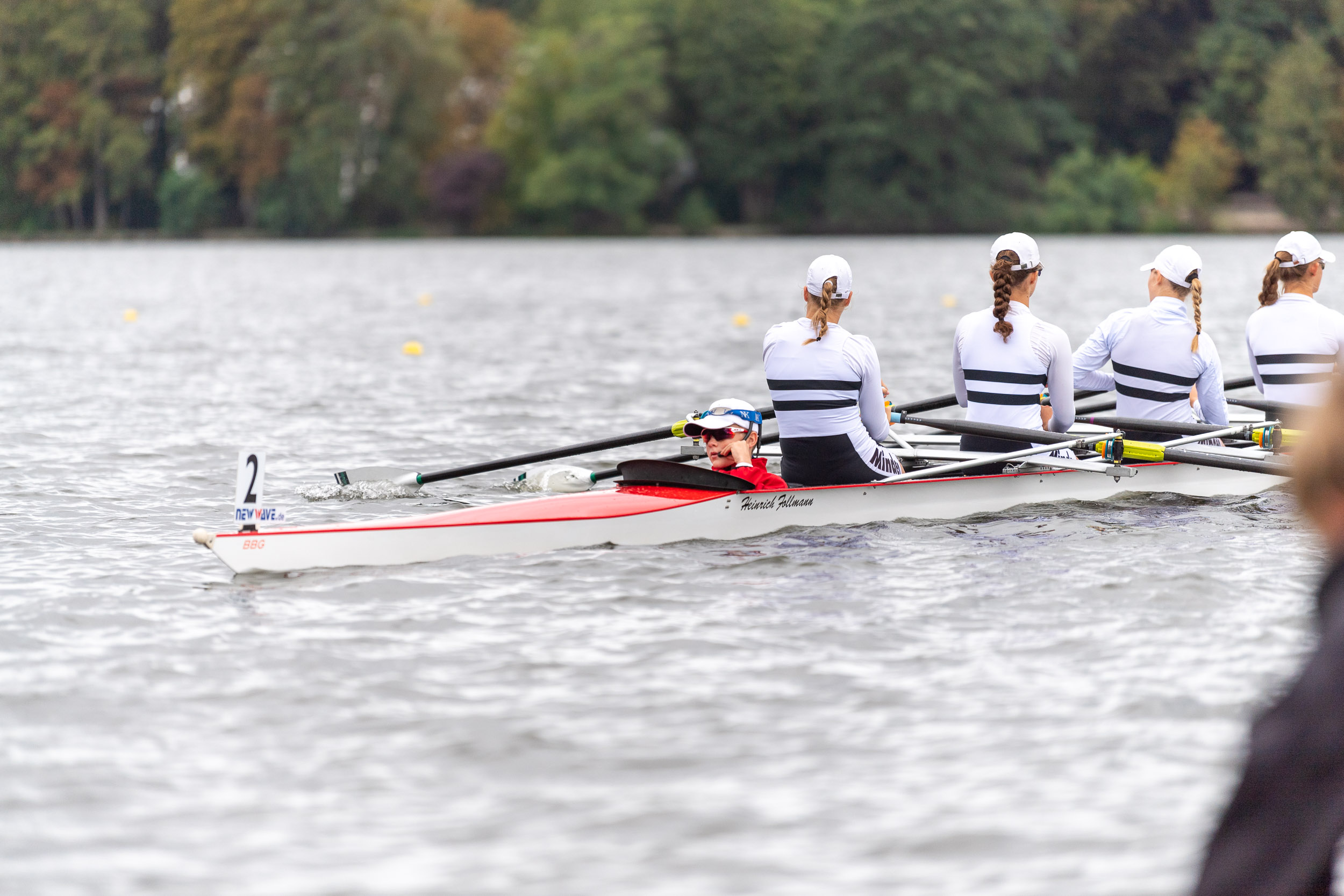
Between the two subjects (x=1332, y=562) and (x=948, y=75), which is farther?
(x=948, y=75)

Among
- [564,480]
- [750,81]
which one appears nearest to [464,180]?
[750,81]

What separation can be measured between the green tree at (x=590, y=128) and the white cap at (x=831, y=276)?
67.9m

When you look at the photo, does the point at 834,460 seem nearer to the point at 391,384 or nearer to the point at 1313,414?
the point at 1313,414

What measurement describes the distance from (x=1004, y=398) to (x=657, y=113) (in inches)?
2712

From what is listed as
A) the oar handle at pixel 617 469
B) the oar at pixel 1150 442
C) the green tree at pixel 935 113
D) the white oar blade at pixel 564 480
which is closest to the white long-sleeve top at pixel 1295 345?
the oar at pixel 1150 442

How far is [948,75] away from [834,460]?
67.7m

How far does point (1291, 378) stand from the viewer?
32.7 ft

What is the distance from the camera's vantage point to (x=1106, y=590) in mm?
7859

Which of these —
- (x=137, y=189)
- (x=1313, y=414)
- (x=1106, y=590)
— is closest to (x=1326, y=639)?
(x=1313, y=414)

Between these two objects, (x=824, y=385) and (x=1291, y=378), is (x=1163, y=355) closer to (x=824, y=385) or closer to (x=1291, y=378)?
(x=1291, y=378)

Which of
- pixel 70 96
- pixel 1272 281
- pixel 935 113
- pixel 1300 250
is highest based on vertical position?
pixel 70 96

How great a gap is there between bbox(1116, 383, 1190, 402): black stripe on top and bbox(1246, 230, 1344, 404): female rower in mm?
515

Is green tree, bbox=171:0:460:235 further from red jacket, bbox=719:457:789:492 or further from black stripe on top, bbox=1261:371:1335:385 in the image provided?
red jacket, bbox=719:457:789:492

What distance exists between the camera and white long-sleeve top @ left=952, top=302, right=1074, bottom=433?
9.29 metres
